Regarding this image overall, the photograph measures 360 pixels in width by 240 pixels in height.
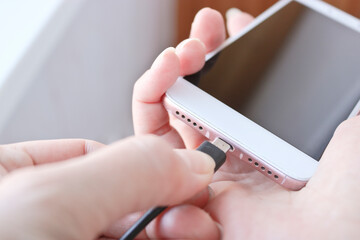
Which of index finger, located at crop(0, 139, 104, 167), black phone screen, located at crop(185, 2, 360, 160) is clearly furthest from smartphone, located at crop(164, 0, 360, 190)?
index finger, located at crop(0, 139, 104, 167)

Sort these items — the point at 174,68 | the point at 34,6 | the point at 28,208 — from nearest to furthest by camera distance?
1. the point at 28,208
2. the point at 174,68
3. the point at 34,6

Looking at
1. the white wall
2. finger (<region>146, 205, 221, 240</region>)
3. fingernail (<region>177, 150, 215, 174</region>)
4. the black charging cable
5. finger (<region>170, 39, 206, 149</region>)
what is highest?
finger (<region>170, 39, 206, 149</region>)

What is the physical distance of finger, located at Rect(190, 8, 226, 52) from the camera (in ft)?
2.00

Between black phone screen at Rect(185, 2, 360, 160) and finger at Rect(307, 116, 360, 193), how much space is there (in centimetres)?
4

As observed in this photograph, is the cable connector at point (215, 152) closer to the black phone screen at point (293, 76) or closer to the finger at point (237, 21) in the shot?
the black phone screen at point (293, 76)

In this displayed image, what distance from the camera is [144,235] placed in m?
0.41

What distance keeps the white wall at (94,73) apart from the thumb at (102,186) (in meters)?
0.29

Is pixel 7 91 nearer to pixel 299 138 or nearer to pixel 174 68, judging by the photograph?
pixel 174 68

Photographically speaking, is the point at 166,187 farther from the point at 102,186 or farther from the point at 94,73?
the point at 94,73

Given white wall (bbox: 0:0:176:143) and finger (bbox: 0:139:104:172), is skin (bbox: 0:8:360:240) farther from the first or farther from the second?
white wall (bbox: 0:0:176:143)

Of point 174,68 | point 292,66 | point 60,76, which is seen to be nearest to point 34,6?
point 60,76

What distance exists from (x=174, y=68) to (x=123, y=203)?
0.74 feet

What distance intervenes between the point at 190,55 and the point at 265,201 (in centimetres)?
20

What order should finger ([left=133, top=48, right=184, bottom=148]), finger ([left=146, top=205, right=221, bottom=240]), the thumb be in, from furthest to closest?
finger ([left=133, top=48, right=184, bottom=148])
finger ([left=146, top=205, right=221, bottom=240])
the thumb
